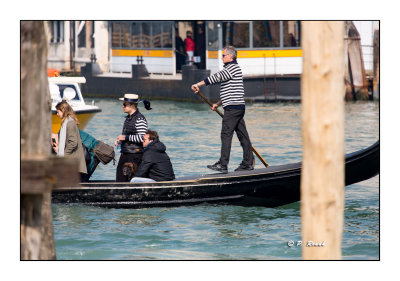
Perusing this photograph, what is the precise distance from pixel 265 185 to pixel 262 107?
13.9 m

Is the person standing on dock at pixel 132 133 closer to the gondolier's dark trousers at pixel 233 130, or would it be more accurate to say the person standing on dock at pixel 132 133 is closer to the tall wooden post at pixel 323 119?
the gondolier's dark trousers at pixel 233 130

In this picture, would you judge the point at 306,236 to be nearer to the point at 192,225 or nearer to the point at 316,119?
the point at 316,119

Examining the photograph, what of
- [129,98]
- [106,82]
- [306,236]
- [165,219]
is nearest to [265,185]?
[165,219]

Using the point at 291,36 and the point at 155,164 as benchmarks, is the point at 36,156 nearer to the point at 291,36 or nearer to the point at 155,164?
the point at 155,164

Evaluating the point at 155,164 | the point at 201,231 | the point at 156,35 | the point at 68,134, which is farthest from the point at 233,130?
the point at 156,35

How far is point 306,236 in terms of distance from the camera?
16.5 ft

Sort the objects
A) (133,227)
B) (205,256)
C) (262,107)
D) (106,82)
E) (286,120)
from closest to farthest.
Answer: (205,256) < (133,227) < (286,120) < (262,107) < (106,82)

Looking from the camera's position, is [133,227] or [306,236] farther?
[133,227]

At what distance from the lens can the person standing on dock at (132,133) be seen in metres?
8.86

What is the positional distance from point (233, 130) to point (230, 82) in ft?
1.70

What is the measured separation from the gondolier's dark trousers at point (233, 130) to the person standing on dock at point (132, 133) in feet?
2.64

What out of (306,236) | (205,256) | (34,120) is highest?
(34,120)

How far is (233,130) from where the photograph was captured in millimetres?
9031

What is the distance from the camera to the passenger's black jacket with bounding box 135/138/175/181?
8.85 m
